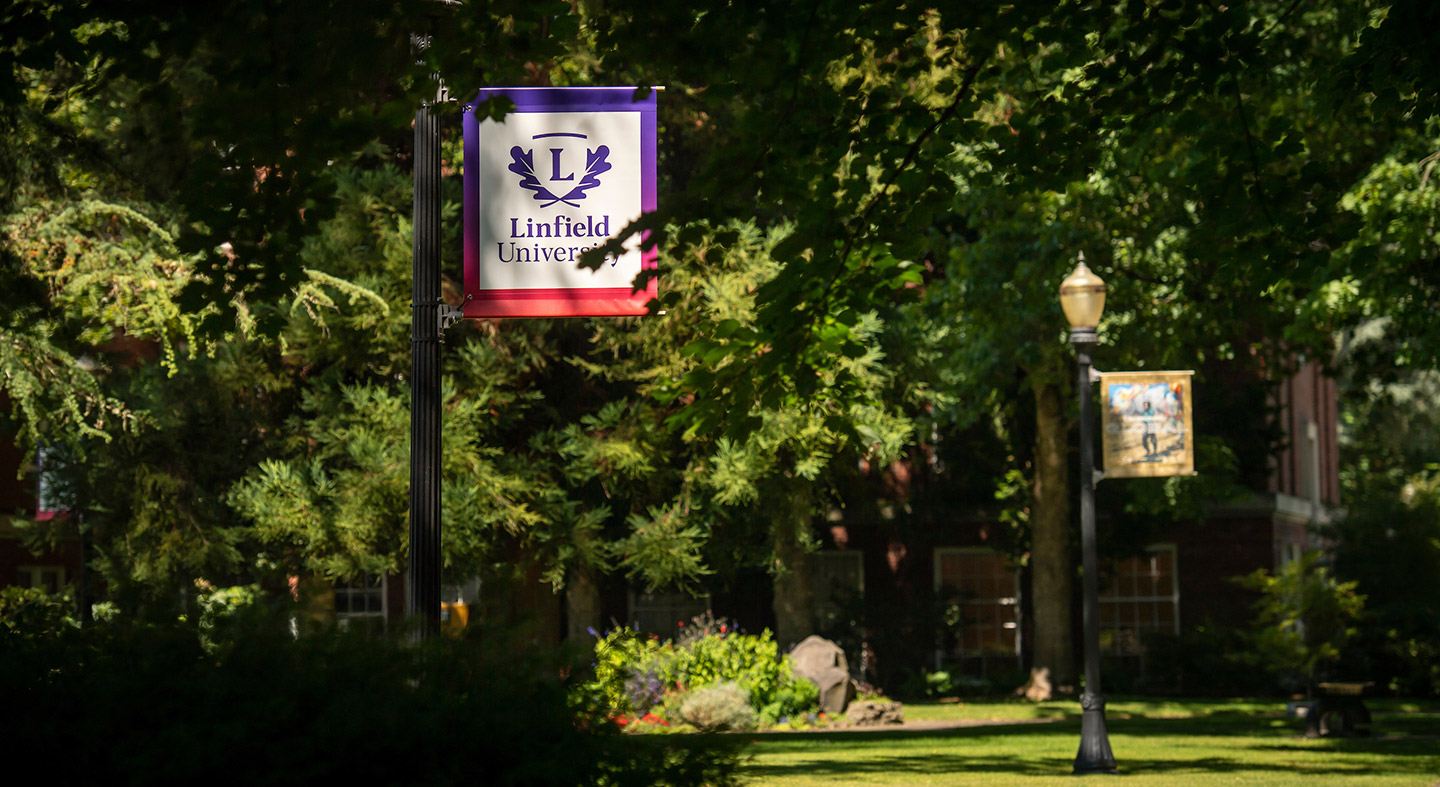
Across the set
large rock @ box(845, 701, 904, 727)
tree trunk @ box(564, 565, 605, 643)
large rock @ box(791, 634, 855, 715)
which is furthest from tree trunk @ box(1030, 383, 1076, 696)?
tree trunk @ box(564, 565, 605, 643)

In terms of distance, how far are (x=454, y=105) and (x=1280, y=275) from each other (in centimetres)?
436

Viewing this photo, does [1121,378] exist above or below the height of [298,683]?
above

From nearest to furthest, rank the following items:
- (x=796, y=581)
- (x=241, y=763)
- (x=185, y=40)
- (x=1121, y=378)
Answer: (x=241, y=763)
(x=185, y=40)
(x=1121, y=378)
(x=796, y=581)

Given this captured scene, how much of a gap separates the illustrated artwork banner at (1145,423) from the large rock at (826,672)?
8.23m

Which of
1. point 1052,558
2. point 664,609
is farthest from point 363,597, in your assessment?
point 1052,558

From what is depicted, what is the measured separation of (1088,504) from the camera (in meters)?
15.9

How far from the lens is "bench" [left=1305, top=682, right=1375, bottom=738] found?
2003 centimetres

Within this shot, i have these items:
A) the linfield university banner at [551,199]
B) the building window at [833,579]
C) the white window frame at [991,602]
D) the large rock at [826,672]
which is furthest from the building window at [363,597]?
the linfield university banner at [551,199]

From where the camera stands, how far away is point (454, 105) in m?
7.50

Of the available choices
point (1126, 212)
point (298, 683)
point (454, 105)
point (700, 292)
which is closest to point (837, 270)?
point (454, 105)

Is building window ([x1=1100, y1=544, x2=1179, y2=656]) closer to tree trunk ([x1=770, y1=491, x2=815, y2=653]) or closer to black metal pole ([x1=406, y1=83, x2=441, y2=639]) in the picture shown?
tree trunk ([x1=770, y1=491, x2=815, y2=653])

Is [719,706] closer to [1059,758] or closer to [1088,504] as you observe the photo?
[1059,758]

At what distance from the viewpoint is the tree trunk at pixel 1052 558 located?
2936 cm

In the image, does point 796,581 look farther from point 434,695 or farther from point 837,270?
point 434,695
